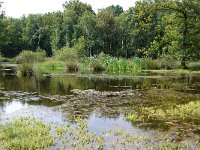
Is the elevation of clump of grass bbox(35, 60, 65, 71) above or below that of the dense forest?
below

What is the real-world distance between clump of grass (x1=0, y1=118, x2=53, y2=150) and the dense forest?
105ft

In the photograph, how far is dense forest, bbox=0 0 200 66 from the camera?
1757 inches

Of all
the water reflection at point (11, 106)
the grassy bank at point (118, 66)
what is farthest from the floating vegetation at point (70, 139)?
the grassy bank at point (118, 66)

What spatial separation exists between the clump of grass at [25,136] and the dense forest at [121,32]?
31949mm

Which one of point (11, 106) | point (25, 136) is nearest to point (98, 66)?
point (11, 106)

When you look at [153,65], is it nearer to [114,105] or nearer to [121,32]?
[114,105]

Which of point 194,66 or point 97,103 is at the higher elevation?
point 194,66

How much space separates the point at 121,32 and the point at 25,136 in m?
68.5

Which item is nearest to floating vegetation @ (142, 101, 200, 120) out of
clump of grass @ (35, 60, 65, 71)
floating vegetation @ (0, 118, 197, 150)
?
floating vegetation @ (0, 118, 197, 150)

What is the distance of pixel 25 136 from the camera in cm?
1162

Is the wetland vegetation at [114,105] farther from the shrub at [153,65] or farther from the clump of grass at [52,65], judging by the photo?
the shrub at [153,65]

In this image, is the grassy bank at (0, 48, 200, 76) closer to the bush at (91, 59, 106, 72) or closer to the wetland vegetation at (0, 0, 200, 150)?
the bush at (91, 59, 106, 72)

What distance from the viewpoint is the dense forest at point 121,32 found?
44.6 m

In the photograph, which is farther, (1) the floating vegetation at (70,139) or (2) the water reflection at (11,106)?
(2) the water reflection at (11,106)
